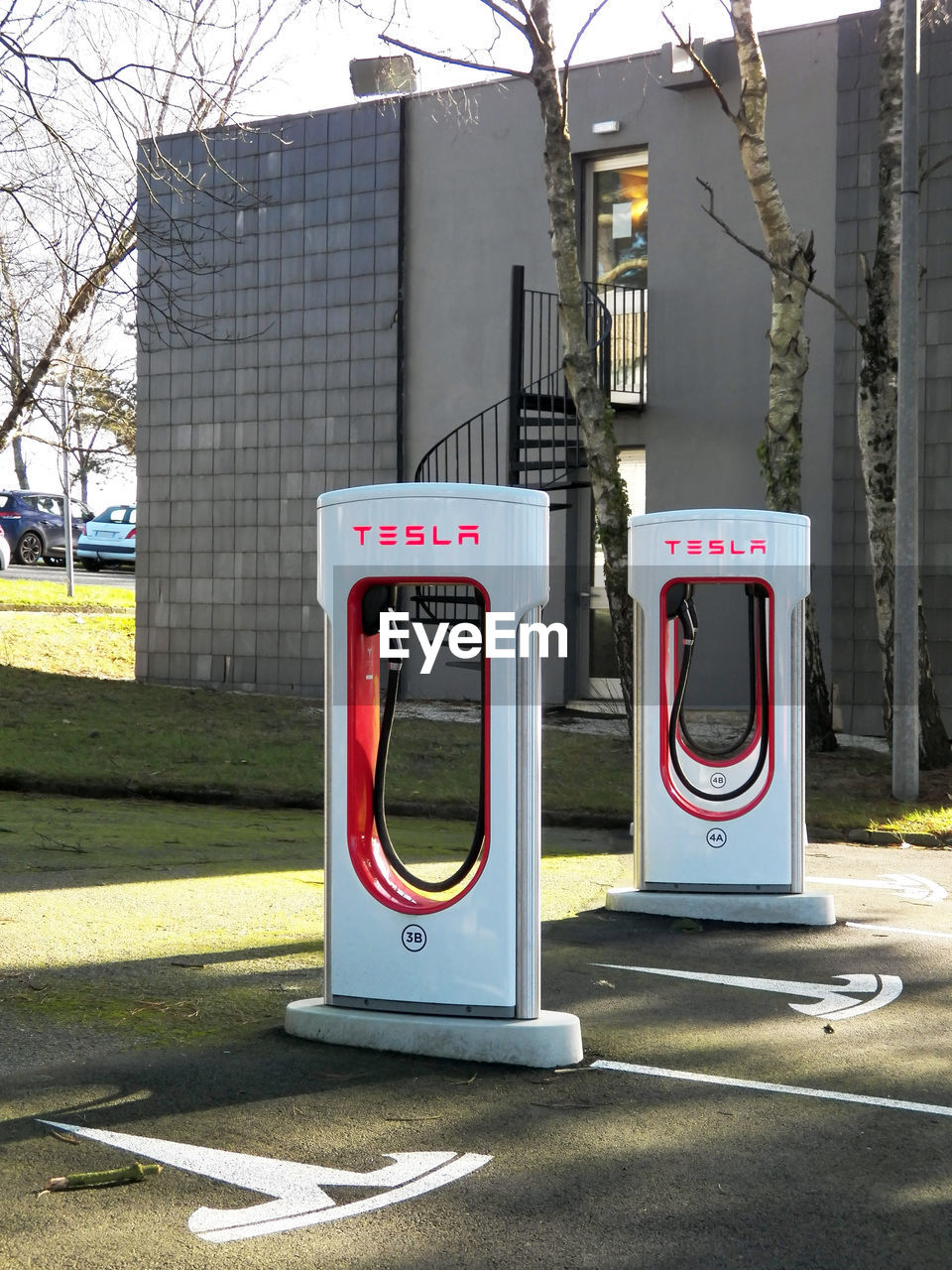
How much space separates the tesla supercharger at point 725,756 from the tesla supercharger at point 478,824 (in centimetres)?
260

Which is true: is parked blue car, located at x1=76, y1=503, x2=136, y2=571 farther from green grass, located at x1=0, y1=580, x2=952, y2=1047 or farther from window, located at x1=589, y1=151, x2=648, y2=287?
window, located at x1=589, y1=151, x2=648, y2=287

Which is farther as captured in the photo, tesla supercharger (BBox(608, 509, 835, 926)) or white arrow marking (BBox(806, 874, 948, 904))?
white arrow marking (BBox(806, 874, 948, 904))

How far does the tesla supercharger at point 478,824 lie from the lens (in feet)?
16.0

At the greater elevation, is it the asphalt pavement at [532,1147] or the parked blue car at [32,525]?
the parked blue car at [32,525]

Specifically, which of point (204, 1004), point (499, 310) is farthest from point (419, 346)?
point (204, 1004)

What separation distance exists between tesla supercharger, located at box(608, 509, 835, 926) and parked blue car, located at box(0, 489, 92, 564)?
1256 inches

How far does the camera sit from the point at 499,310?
61.3 feet

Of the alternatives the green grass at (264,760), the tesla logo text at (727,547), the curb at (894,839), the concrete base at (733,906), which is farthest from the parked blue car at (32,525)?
the tesla logo text at (727,547)

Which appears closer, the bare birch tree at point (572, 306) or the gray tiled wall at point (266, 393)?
the bare birch tree at point (572, 306)

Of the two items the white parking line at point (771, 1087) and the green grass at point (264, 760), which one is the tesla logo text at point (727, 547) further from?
the green grass at point (264, 760)

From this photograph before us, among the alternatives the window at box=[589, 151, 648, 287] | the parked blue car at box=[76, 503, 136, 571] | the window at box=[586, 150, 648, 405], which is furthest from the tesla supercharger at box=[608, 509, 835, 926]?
the parked blue car at box=[76, 503, 136, 571]

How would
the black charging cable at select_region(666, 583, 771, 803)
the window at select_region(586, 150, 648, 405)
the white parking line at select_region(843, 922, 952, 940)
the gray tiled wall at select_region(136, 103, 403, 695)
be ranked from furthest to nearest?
1. the gray tiled wall at select_region(136, 103, 403, 695)
2. the window at select_region(586, 150, 648, 405)
3. the black charging cable at select_region(666, 583, 771, 803)
4. the white parking line at select_region(843, 922, 952, 940)

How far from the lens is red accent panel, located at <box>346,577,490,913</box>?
5.05m

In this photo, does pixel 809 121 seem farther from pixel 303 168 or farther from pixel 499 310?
pixel 303 168
